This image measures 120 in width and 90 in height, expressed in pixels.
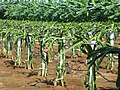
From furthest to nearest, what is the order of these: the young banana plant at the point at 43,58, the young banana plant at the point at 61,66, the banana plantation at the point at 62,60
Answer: the young banana plant at the point at 43,58 → the young banana plant at the point at 61,66 → the banana plantation at the point at 62,60

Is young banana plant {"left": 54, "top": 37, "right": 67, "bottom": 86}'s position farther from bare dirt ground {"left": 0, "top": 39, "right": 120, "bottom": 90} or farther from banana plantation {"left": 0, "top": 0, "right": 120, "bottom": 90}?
bare dirt ground {"left": 0, "top": 39, "right": 120, "bottom": 90}

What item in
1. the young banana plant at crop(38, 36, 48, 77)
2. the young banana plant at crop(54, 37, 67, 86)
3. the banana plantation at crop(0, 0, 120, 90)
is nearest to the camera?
the banana plantation at crop(0, 0, 120, 90)

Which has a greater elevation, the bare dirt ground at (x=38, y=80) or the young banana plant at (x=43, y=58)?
the young banana plant at (x=43, y=58)

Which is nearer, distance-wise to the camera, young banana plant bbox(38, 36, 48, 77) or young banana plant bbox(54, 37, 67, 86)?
young banana plant bbox(54, 37, 67, 86)

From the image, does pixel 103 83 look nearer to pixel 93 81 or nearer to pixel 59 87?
pixel 59 87

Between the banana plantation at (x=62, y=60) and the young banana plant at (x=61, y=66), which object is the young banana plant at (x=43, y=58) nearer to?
the banana plantation at (x=62, y=60)

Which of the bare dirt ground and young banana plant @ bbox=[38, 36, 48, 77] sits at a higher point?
young banana plant @ bbox=[38, 36, 48, 77]

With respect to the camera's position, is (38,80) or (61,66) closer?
(61,66)

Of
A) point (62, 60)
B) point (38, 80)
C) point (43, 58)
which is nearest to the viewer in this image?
point (62, 60)

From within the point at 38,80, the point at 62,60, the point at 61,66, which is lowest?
the point at 38,80

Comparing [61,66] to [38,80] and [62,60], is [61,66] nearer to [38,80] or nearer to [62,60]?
[62,60]

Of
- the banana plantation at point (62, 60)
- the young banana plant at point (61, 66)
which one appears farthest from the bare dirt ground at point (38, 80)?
the young banana plant at point (61, 66)

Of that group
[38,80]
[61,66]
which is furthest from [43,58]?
[61,66]

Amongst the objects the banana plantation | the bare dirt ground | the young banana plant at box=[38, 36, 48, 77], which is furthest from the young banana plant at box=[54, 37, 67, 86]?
the young banana plant at box=[38, 36, 48, 77]
